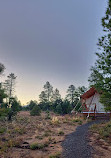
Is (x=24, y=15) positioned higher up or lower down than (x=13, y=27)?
higher up

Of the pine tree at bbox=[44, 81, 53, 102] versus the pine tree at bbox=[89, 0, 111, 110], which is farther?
the pine tree at bbox=[44, 81, 53, 102]

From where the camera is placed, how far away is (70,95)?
216 ft

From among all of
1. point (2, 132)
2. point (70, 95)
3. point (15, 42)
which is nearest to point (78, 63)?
point (15, 42)

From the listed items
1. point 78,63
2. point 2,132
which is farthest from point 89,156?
point 78,63

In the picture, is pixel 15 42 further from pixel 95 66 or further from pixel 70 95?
→ pixel 70 95

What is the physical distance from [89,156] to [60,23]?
15.9 meters

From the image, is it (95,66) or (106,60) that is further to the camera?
(95,66)

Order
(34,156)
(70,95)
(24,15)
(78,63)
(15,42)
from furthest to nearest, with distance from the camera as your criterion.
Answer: (70,95), (78,63), (15,42), (24,15), (34,156)

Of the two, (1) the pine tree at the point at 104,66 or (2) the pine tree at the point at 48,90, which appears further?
(2) the pine tree at the point at 48,90

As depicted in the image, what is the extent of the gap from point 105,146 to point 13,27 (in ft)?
54.3

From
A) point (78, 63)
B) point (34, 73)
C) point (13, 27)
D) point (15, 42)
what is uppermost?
point (13, 27)

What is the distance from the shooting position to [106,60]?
599 centimetres

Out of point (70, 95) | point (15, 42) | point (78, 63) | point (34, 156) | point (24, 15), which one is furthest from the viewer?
point (70, 95)

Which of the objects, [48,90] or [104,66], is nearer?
[104,66]
